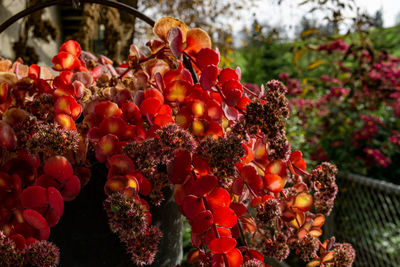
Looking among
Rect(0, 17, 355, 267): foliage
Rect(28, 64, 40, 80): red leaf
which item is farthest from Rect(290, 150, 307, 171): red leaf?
Rect(28, 64, 40, 80): red leaf

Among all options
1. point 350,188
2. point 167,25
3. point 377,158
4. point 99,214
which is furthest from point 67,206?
point 377,158

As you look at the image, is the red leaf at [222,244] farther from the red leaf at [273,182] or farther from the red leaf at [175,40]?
the red leaf at [175,40]

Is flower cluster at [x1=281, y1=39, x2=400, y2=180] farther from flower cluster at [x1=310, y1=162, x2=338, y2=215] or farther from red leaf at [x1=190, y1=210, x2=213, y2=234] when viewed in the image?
red leaf at [x1=190, y1=210, x2=213, y2=234]

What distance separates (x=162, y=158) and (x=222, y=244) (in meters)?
0.12

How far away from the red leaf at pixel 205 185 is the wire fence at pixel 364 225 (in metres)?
2.59

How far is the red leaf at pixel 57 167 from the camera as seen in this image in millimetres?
376

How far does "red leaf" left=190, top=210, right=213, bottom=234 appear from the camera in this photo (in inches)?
14.4

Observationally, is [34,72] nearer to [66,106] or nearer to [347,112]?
[66,106]

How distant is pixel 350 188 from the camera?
2861mm

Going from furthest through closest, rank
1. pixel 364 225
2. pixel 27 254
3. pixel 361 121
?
pixel 361 121 < pixel 364 225 < pixel 27 254

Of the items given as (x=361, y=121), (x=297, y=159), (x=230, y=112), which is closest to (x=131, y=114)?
(x=230, y=112)

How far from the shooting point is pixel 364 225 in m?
2.89

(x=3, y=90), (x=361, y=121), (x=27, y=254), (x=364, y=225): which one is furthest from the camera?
(x=361, y=121)

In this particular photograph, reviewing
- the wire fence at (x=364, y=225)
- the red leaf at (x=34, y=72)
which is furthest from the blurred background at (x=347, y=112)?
the red leaf at (x=34, y=72)
